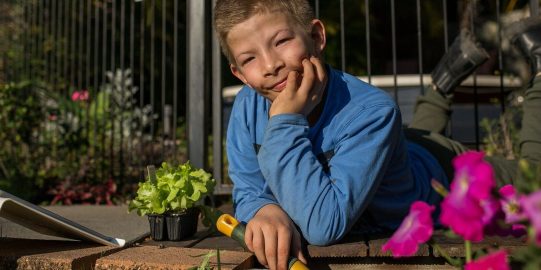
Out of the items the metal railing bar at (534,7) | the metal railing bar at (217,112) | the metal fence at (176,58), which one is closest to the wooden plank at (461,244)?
the metal fence at (176,58)

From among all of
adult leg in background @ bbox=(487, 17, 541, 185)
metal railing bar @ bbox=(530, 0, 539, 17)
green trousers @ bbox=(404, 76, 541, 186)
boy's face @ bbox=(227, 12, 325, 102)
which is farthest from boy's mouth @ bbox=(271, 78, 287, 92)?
metal railing bar @ bbox=(530, 0, 539, 17)

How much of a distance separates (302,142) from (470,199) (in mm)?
951

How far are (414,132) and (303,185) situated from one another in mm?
1293

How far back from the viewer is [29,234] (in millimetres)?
2006

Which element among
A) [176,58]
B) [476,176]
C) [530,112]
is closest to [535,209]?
[476,176]

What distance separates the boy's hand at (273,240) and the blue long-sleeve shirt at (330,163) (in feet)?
0.25

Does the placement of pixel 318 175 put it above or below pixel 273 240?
above

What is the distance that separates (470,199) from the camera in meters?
0.59

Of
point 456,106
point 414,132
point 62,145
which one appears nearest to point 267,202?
point 414,132

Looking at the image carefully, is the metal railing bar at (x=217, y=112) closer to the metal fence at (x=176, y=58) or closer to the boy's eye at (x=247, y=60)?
the metal fence at (x=176, y=58)

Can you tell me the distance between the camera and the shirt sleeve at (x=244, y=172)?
1765mm

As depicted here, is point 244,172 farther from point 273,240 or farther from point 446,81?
point 446,81

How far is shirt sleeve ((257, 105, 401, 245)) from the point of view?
1.51 m

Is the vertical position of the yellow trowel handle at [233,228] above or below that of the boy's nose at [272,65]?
below
